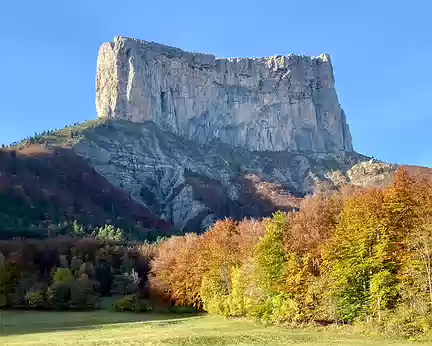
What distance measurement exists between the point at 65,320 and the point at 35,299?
1797 cm

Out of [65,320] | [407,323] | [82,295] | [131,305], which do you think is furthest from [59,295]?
[407,323]

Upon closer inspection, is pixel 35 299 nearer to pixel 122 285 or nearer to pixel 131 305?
pixel 131 305

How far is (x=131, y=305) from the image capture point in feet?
267

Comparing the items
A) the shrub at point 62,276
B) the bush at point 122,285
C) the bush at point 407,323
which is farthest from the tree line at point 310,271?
the bush at point 122,285

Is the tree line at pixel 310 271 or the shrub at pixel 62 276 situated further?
the shrub at pixel 62 276

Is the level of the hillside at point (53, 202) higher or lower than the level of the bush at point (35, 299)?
higher

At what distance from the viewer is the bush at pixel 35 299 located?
8069 cm

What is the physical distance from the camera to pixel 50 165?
200m

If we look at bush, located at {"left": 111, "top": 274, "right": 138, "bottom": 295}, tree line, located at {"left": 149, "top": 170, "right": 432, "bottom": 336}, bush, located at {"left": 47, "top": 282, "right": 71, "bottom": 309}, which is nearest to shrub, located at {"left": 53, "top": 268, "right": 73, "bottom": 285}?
bush, located at {"left": 47, "top": 282, "right": 71, "bottom": 309}

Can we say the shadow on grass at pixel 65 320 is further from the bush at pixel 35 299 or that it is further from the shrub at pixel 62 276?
the shrub at pixel 62 276

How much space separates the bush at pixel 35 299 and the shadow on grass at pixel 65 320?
3593mm

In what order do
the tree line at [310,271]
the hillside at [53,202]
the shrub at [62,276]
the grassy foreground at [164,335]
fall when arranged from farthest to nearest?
1. the hillside at [53,202]
2. the shrub at [62,276]
3. the tree line at [310,271]
4. the grassy foreground at [164,335]

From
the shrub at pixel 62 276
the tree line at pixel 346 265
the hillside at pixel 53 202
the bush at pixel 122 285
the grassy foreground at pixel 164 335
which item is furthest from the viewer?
the hillside at pixel 53 202

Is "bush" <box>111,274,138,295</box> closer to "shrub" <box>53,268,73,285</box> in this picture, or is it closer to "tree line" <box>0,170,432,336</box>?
"tree line" <box>0,170,432,336</box>
